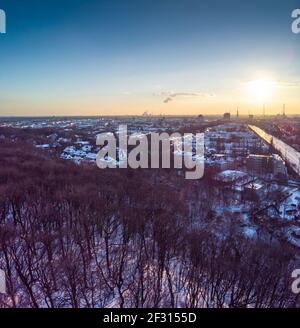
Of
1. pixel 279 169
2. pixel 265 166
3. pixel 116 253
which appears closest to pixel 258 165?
pixel 265 166

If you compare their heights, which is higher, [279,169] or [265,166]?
[265,166]

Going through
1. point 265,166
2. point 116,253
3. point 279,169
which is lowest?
point 116,253

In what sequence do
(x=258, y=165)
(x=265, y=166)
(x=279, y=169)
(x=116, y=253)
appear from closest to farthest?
(x=116, y=253)
(x=279, y=169)
(x=265, y=166)
(x=258, y=165)

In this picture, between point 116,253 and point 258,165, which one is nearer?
point 116,253

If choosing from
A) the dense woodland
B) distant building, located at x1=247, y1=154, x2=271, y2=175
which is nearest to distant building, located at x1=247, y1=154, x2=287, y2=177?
distant building, located at x1=247, y1=154, x2=271, y2=175

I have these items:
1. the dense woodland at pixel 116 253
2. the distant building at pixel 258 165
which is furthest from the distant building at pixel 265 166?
the dense woodland at pixel 116 253

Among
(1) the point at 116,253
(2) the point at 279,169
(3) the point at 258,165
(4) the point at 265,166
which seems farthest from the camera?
(3) the point at 258,165

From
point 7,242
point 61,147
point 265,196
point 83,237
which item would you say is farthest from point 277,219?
point 61,147

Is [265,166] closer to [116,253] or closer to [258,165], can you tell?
[258,165]
